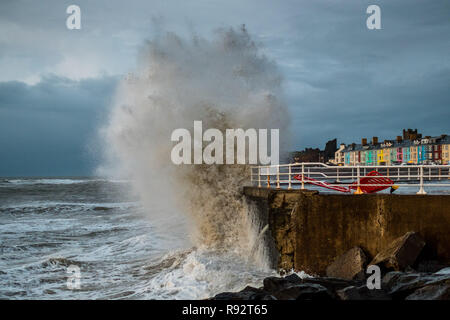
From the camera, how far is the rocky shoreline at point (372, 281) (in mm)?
6445

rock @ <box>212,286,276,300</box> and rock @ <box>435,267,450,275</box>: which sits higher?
rock @ <box>435,267,450,275</box>

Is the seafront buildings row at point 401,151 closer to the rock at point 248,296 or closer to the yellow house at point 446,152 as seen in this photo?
the yellow house at point 446,152

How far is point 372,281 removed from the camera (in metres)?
7.25

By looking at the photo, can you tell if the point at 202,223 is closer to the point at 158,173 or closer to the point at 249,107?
the point at 158,173

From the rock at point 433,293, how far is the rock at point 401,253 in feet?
4.54

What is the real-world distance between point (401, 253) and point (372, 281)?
1065 millimetres

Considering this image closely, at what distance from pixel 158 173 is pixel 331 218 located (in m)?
8.82

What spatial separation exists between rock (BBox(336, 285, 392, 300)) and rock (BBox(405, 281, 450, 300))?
35 centimetres

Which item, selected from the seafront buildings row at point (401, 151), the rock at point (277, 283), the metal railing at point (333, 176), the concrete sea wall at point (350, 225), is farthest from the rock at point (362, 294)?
the seafront buildings row at point (401, 151)

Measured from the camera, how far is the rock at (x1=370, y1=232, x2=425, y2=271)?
775cm

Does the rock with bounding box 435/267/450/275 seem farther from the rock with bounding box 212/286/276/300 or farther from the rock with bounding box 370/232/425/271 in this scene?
the rock with bounding box 212/286/276/300

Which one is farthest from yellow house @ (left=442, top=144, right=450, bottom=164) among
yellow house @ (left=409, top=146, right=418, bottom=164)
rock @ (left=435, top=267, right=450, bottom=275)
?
rock @ (left=435, top=267, right=450, bottom=275)

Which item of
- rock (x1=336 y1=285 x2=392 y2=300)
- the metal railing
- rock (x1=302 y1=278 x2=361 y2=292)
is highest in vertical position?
the metal railing
